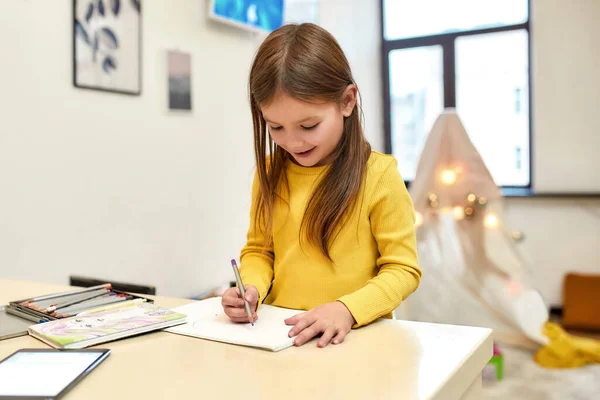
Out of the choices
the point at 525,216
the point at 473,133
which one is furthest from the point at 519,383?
the point at 473,133

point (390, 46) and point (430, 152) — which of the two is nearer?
point (430, 152)

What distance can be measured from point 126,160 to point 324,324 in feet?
5.57

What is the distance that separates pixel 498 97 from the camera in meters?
3.78

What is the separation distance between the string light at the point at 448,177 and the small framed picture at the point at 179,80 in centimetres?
114

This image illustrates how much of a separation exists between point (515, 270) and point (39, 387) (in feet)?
7.26

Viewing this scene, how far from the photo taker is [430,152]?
255 cm

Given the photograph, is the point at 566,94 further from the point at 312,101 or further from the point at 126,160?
the point at 312,101

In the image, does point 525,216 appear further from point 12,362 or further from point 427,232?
point 12,362

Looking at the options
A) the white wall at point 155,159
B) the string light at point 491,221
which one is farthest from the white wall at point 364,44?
the string light at point 491,221

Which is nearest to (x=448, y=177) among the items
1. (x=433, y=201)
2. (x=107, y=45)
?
(x=433, y=201)

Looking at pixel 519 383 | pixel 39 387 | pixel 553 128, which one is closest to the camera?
pixel 39 387

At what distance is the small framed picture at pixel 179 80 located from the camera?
2521 millimetres

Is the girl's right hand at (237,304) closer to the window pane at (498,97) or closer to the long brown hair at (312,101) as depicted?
the long brown hair at (312,101)

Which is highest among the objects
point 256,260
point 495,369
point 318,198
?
point 318,198
